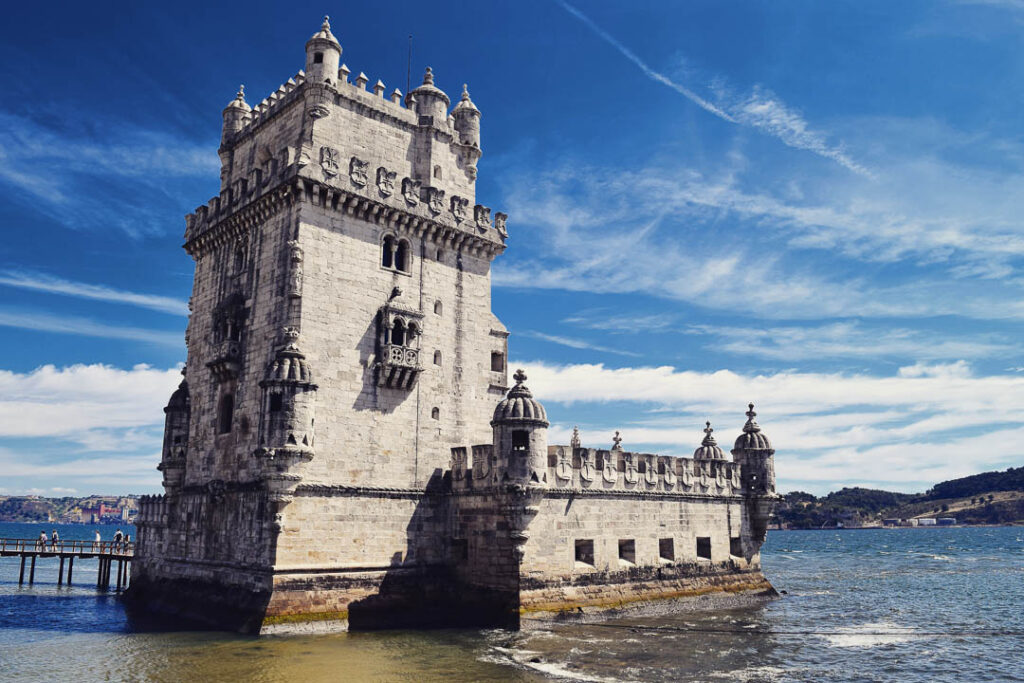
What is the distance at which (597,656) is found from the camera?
24.8m

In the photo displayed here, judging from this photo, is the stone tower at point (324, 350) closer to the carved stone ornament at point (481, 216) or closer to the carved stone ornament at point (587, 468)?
the carved stone ornament at point (481, 216)

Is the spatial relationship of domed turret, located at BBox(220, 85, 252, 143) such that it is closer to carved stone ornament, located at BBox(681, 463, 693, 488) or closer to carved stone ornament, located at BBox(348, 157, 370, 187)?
carved stone ornament, located at BBox(348, 157, 370, 187)

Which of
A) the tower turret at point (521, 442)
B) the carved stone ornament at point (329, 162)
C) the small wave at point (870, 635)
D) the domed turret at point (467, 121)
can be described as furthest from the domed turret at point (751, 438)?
the carved stone ornament at point (329, 162)

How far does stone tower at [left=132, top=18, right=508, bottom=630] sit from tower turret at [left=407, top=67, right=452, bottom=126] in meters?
0.10

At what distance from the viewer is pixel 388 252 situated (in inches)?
1315

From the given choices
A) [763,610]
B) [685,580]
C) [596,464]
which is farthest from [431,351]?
[763,610]

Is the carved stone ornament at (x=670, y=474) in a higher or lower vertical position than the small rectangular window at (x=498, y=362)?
lower

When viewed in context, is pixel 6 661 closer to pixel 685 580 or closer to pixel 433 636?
pixel 433 636

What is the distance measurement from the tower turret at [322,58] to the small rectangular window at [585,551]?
22.0 m

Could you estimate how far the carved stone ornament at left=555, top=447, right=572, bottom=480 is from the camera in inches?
1251

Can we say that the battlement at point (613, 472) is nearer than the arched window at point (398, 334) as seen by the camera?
Yes

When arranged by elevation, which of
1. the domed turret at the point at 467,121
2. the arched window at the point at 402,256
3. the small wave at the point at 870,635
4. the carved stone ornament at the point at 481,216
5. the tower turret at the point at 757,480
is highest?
the domed turret at the point at 467,121

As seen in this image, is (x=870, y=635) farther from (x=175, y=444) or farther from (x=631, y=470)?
(x=175, y=444)

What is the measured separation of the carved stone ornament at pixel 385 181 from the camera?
32.9m
